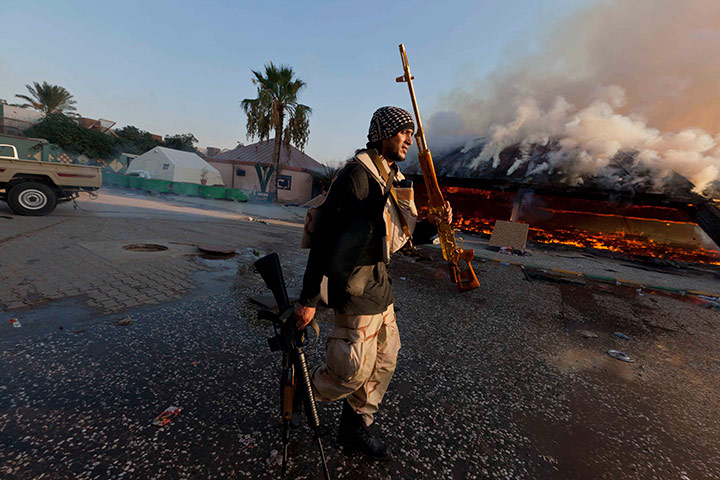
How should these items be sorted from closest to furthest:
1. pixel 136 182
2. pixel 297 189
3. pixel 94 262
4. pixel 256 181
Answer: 1. pixel 94 262
2. pixel 136 182
3. pixel 297 189
4. pixel 256 181

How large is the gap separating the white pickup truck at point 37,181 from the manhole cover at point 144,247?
367cm

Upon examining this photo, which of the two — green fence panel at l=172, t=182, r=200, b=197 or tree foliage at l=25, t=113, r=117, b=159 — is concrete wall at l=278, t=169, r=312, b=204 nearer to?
green fence panel at l=172, t=182, r=200, b=197

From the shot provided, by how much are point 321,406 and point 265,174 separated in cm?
2420

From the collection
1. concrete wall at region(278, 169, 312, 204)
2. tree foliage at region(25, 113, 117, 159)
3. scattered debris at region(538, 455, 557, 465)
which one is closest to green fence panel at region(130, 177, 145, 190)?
concrete wall at region(278, 169, 312, 204)

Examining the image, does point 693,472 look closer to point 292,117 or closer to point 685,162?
point 685,162

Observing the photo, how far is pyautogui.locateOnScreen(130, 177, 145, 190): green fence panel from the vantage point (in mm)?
21156

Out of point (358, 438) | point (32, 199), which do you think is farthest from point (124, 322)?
point (32, 199)

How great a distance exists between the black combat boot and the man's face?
162 centimetres

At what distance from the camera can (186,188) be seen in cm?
2106

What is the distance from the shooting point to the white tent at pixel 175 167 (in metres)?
22.3

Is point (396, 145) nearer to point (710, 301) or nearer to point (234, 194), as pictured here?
point (710, 301)

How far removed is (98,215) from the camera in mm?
9164

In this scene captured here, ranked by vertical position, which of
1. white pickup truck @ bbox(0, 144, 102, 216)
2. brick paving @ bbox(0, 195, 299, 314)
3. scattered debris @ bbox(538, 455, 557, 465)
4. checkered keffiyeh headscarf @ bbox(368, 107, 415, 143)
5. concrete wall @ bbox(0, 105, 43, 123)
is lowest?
scattered debris @ bbox(538, 455, 557, 465)

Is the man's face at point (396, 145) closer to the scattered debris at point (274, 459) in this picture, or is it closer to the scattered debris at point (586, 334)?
the scattered debris at point (274, 459)
